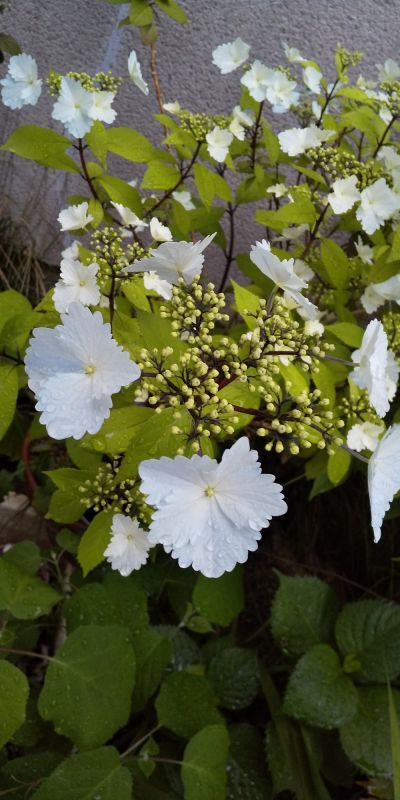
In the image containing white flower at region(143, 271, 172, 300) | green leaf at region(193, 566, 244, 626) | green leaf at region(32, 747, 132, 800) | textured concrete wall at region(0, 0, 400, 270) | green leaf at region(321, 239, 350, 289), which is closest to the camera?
white flower at region(143, 271, 172, 300)

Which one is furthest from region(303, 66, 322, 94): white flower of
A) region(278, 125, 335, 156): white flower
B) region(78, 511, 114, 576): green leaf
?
region(78, 511, 114, 576): green leaf

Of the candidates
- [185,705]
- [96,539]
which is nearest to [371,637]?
[185,705]

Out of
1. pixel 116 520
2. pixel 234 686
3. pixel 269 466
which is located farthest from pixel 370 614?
pixel 116 520

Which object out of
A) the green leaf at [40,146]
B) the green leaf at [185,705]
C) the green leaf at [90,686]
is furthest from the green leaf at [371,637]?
the green leaf at [40,146]

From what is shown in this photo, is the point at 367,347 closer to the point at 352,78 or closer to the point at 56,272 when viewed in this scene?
the point at 352,78

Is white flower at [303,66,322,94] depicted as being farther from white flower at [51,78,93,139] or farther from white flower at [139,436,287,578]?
white flower at [139,436,287,578]

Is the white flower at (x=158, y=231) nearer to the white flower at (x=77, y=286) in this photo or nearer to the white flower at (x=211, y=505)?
the white flower at (x=77, y=286)
